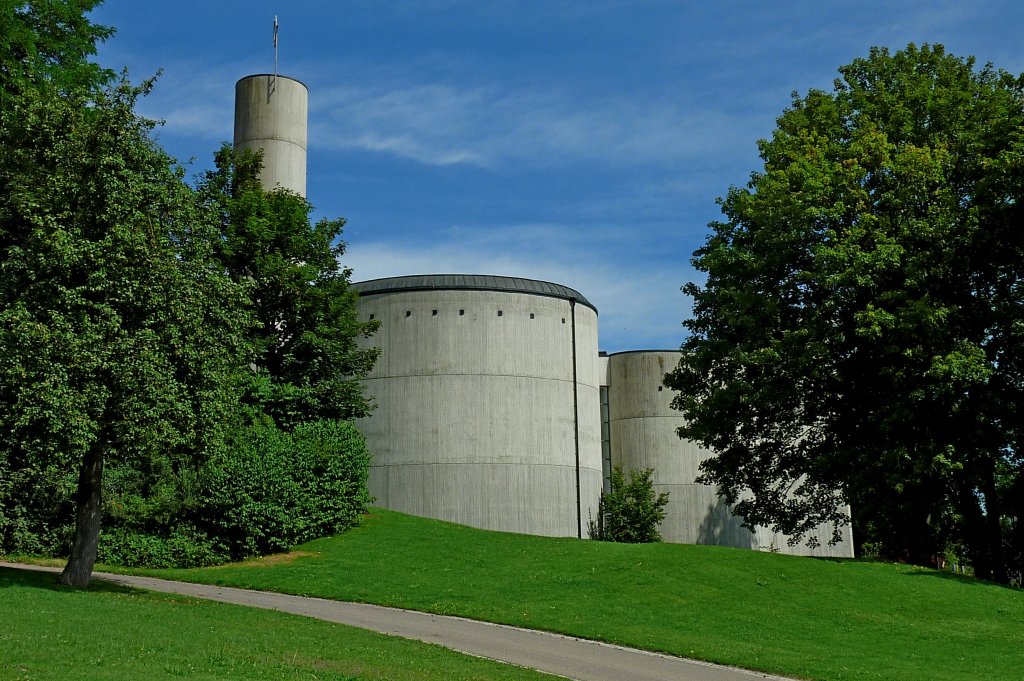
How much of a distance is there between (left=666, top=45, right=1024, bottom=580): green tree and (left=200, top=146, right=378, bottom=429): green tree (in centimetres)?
1327

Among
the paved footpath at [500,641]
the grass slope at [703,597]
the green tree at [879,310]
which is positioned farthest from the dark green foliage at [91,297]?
the green tree at [879,310]

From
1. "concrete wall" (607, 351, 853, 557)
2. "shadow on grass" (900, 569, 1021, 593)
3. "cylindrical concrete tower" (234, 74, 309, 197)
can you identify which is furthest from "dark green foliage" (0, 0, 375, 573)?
"concrete wall" (607, 351, 853, 557)

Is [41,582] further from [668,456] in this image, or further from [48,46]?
[668,456]

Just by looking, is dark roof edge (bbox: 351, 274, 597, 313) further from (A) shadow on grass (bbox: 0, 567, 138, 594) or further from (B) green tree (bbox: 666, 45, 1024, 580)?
(A) shadow on grass (bbox: 0, 567, 138, 594)

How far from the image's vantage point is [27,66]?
25344mm

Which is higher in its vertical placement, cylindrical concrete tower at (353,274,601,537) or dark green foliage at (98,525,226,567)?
cylindrical concrete tower at (353,274,601,537)

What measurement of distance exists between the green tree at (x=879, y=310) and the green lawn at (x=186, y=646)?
1685 cm

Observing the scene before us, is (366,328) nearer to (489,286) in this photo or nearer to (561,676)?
(489,286)

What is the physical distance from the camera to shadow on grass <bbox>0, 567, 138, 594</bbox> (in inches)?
864

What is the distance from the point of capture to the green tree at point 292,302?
3781 cm

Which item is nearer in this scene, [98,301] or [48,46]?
[98,301]

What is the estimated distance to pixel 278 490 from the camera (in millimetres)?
33125

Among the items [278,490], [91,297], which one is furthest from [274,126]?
[91,297]

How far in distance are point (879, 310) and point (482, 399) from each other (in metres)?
21.1
